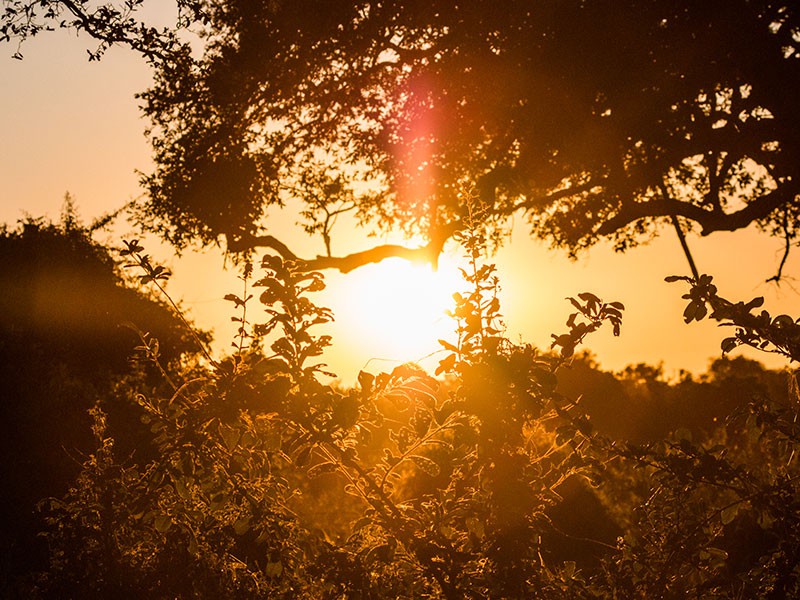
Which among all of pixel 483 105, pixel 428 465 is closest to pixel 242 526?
pixel 428 465

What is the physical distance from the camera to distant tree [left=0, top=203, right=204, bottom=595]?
14.2m

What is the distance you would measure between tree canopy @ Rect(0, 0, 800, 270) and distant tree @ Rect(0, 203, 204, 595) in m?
4.71

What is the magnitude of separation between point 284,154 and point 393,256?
2957 millimetres

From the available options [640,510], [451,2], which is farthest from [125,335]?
[640,510]

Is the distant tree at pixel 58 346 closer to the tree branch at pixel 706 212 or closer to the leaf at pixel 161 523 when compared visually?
the tree branch at pixel 706 212

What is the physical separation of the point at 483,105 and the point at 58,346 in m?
15.9

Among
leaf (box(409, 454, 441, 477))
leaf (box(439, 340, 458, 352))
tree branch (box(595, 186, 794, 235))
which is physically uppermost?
tree branch (box(595, 186, 794, 235))

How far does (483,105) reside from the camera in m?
12.3

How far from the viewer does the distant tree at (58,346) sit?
1422cm

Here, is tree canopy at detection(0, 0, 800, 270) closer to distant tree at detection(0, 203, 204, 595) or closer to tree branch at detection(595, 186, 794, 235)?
tree branch at detection(595, 186, 794, 235)

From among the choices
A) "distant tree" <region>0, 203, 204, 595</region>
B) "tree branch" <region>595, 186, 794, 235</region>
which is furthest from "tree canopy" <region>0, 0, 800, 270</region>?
"distant tree" <region>0, 203, 204, 595</region>

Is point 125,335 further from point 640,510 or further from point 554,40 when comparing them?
point 640,510

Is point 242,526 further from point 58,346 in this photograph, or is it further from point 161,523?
point 58,346

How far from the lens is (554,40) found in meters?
11.2
